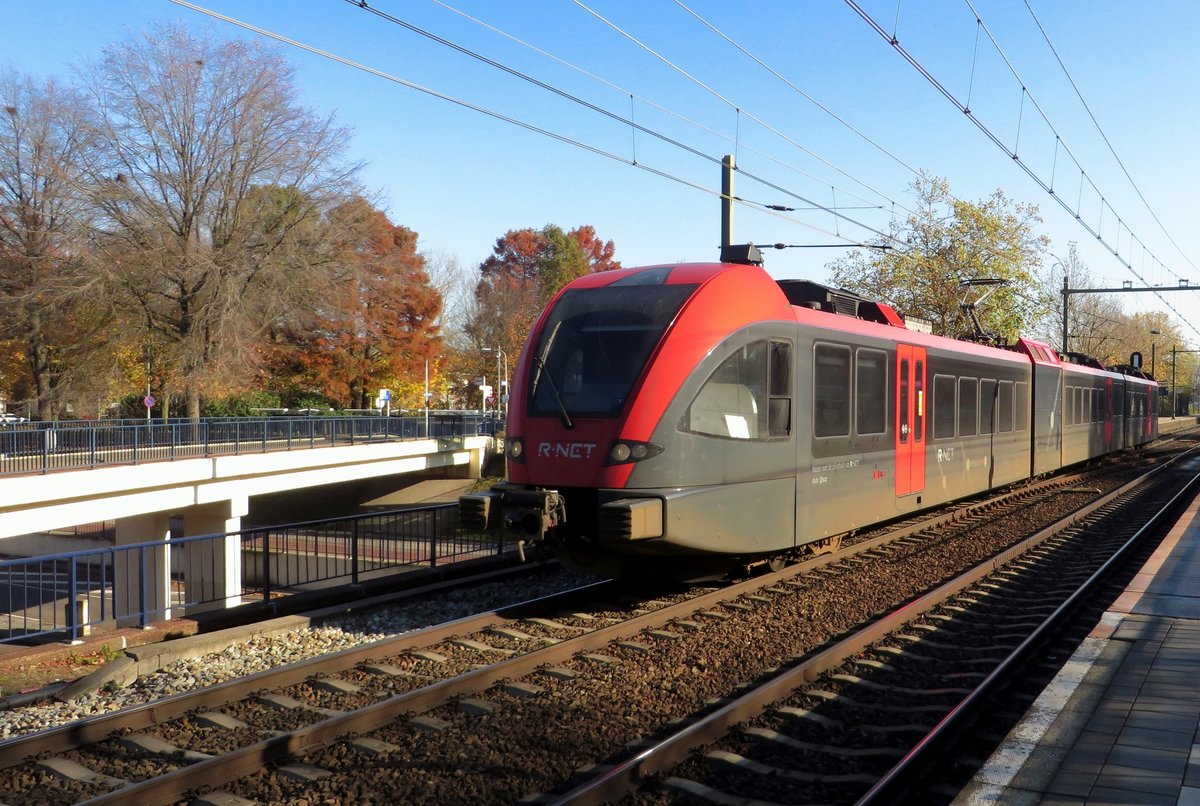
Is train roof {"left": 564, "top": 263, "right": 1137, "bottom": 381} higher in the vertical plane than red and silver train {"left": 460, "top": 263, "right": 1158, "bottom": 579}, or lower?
higher

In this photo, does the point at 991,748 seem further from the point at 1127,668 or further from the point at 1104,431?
the point at 1104,431

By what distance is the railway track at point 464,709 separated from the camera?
5246mm

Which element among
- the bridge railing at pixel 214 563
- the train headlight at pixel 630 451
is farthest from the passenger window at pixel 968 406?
the train headlight at pixel 630 451

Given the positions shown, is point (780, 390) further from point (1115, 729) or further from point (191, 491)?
point (191, 491)

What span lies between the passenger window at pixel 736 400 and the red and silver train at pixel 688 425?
2 cm

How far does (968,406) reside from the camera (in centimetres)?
1517

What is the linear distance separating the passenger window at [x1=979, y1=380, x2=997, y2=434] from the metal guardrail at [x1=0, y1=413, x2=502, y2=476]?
17.5 metres

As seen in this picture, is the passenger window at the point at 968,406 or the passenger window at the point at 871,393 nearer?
the passenger window at the point at 871,393

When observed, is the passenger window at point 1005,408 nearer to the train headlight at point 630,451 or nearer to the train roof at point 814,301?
the train roof at point 814,301

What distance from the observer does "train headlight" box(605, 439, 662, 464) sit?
28.2ft

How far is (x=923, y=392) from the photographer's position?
520 inches

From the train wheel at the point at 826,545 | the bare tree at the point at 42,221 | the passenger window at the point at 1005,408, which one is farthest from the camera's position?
the bare tree at the point at 42,221

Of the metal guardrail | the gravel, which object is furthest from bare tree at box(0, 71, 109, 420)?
the gravel

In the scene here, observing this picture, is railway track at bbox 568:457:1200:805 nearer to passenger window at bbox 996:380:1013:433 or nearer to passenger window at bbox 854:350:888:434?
passenger window at bbox 854:350:888:434
